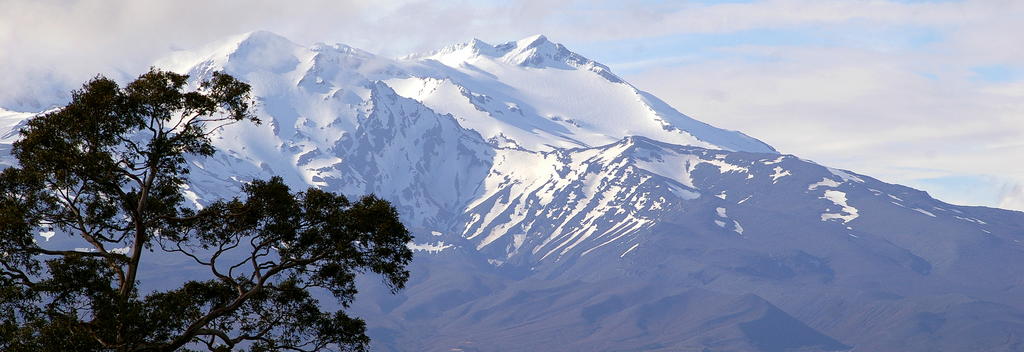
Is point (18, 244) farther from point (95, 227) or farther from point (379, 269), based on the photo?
point (379, 269)

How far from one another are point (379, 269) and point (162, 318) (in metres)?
11.1

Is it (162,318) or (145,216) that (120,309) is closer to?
(162,318)

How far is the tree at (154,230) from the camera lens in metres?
64.9

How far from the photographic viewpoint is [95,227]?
71.8 meters

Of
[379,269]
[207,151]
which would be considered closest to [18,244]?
[207,151]

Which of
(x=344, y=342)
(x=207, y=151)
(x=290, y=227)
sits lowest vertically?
(x=344, y=342)

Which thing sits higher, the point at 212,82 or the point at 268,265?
the point at 212,82

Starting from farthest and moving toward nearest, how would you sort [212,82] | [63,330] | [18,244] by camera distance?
1. [212,82]
2. [18,244]
3. [63,330]

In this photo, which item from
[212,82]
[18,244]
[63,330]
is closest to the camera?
[63,330]

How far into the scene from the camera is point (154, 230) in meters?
71.4

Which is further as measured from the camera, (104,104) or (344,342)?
(344,342)

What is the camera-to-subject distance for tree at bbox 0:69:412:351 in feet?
213

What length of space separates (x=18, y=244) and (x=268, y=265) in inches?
441

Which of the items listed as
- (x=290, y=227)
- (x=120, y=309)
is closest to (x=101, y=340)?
(x=120, y=309)
